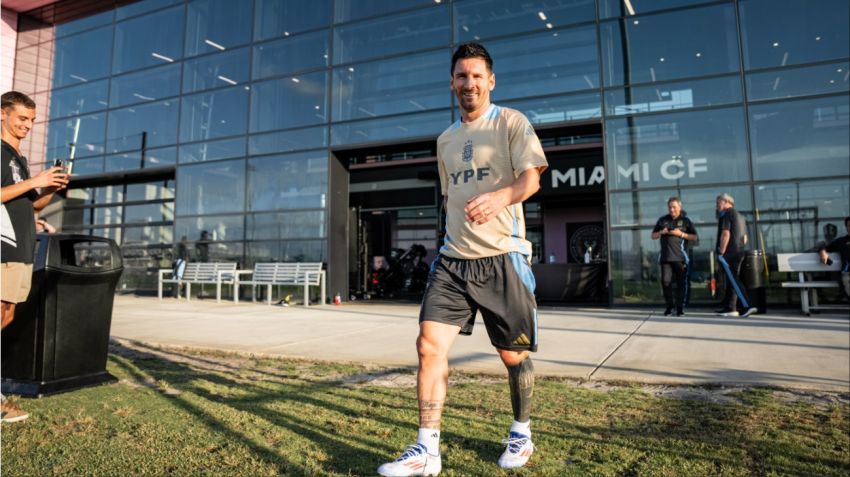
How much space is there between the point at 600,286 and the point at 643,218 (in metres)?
2.73

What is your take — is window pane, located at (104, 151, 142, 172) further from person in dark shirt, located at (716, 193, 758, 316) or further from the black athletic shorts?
the black athletic shorts

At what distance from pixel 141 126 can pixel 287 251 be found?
21.8ft

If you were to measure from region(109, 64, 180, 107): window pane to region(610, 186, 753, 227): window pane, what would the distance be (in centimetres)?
1246

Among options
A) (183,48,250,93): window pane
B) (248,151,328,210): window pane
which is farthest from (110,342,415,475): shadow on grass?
(183,48,250,93): window pane

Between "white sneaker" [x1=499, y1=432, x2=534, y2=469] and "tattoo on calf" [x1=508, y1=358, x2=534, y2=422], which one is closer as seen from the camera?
"white sneaker" [x1=499, y1=432, x2=534, y2=469]

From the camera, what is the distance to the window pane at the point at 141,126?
14.2 meters

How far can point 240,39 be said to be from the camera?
44.6 ft

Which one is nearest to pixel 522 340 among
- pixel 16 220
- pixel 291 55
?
pixel 16 220

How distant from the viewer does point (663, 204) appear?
924 cm

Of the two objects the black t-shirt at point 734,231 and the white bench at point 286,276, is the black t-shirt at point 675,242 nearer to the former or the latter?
the black t-shirt at point 734,231

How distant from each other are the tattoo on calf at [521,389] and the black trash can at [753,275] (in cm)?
659

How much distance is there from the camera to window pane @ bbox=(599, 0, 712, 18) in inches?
380

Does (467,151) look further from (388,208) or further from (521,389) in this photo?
(388,208)

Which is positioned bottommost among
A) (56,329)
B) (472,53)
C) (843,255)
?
(56,329)
